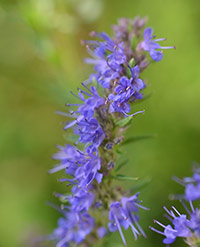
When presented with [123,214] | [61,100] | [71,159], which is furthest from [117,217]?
[61,100]

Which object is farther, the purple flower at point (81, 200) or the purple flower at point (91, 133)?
the purple flower at point (81, 200)

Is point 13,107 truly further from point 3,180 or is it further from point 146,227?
point 146,227

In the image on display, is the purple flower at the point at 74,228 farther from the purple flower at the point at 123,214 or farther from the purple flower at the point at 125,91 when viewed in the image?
the purple flower at the point at 125,91

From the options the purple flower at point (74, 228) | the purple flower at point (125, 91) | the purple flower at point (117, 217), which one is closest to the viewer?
the purple flower at point (125, 91)

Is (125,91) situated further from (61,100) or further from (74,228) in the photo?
(61,100)

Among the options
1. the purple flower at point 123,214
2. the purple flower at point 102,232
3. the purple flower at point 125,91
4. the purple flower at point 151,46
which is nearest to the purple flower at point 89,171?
the purple flower at point 123,214

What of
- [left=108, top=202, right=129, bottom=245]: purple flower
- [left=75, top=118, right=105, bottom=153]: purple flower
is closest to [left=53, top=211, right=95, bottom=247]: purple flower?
[left=108, top=202, right=129, bottom=245]: purple flower

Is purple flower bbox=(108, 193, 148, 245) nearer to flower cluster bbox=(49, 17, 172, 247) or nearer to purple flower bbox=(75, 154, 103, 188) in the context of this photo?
flower cluster bbox=(49, 17, 172, 247)
